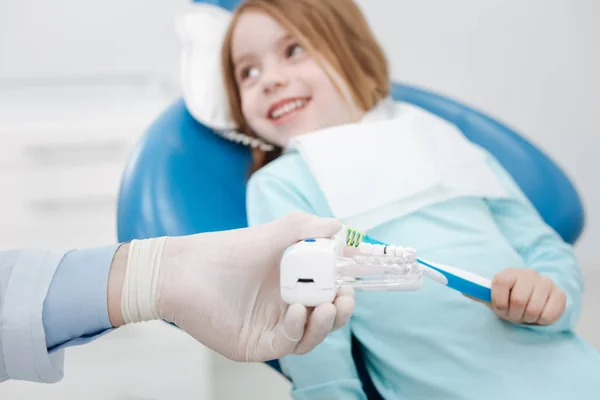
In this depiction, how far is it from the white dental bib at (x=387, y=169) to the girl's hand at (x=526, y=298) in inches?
6.7

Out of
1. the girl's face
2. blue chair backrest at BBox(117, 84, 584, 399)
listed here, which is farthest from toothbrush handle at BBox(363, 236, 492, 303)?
the girl's face

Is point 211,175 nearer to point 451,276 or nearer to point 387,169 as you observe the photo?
point 387,169

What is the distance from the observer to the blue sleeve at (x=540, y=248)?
0.83m

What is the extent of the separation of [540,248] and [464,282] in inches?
10.6

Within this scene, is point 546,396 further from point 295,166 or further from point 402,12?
point 402,12

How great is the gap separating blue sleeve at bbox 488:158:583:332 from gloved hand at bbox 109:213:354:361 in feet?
1.15

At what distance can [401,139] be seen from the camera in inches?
37.2

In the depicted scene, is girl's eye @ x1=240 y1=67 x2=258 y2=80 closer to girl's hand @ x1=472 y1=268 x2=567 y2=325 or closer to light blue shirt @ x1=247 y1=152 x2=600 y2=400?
light blue shirt @ x1=247 y1=152 x2=600 y2=400

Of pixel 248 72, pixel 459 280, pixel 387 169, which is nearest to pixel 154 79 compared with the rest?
pixel 248 72

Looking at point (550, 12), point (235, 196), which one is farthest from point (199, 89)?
point (550, 12)

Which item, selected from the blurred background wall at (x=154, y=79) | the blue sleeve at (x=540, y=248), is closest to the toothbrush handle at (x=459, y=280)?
the blue sleeve at (x=540, y=248)

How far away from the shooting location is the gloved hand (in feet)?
2.08

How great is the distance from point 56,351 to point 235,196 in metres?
0.45

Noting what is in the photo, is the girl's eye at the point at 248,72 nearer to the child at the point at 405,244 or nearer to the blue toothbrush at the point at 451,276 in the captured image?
the child at the point at 405,244
